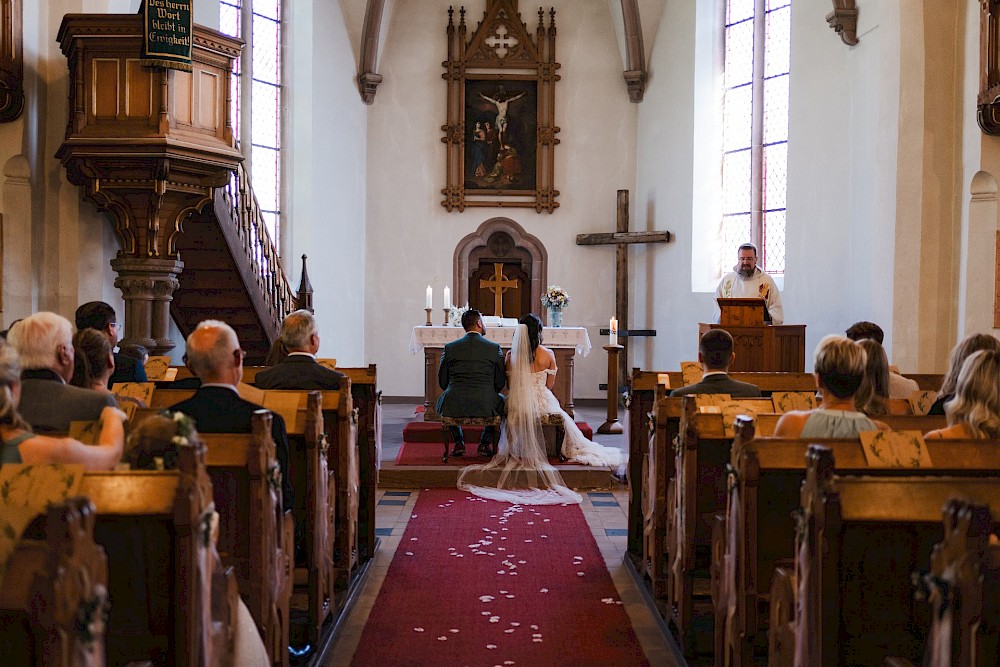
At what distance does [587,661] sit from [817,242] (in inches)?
324

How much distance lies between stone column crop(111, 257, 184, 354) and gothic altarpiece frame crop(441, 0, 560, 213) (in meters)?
7.45

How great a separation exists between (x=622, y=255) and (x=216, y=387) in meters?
11.7

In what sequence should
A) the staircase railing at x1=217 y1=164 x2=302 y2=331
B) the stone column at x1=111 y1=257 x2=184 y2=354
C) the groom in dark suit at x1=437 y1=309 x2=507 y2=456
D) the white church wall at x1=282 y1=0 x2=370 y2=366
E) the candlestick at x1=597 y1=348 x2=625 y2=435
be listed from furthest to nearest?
the white church wall at x1=282 y1=0 x2=370 y2=366
the candlestick at x1=597 y1=348 x2=625 y2=435
the staircase railing at x1=217 y1=164 x2=302 y2=331
the groom in dark suit at x1=437 y1=309 x2=507 y2=456
the stone column at x1=111 y1=257 x2=184 y2=354

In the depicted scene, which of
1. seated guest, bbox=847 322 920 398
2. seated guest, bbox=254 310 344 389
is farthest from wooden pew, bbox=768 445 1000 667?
seated guest, bbox=254 310 344 389

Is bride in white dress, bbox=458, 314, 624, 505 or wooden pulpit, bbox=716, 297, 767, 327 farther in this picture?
wooden pulpit, bbox=716, 297, 767, 327

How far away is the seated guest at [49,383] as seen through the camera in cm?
328

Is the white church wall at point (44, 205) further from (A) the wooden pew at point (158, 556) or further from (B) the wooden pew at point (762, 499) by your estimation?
(B) the wooden pew at point (762, 499)

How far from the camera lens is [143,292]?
8125 mm

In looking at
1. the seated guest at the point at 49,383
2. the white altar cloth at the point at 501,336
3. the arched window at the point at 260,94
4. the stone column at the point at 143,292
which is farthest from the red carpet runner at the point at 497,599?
the arched window at the point at 260,94

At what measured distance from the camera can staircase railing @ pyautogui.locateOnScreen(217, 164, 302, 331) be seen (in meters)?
9.41

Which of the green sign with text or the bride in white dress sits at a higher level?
the green sign with text

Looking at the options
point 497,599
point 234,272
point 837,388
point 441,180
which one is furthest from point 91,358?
point 441,180

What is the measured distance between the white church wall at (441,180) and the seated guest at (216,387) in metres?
11.4

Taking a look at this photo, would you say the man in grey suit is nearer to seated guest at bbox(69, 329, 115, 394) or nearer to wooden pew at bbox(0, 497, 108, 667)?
seated guest at bbox(69, 329, 115, 394)
